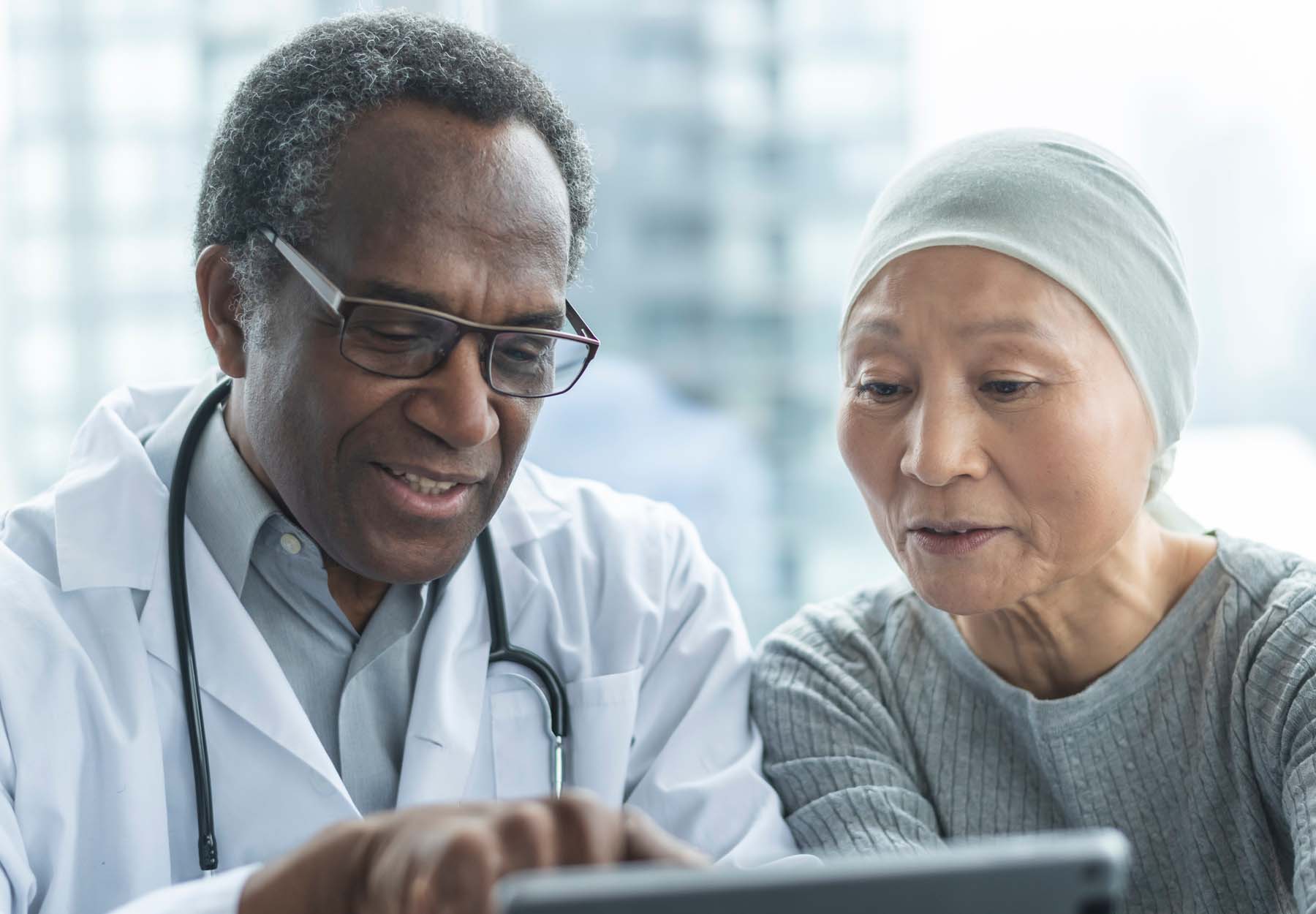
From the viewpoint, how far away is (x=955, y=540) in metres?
1.35

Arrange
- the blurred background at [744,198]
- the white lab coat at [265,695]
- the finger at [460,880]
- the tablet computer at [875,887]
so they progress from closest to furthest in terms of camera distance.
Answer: the tablet computer at [875,887] → the finger at [460,880] → the white lab coat at [265,695] → the blurred background at [744,198]

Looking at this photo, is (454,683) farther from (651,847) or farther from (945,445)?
(651,847)

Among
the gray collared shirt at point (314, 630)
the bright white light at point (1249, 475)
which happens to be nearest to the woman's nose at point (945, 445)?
the gray collared shirt at point (314, 630)

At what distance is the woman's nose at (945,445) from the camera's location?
1.29 meters

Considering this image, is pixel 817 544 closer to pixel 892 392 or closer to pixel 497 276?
pixel 892 392

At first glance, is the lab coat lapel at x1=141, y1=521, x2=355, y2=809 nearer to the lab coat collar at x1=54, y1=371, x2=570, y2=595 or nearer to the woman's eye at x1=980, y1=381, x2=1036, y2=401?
the lab coat collar at x1=54, y1=371, x2=570, y2=595

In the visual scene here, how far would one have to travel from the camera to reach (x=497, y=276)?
1334 mm

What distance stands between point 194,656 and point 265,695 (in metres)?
0.09

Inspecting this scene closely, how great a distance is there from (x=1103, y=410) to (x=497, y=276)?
2.15 ft

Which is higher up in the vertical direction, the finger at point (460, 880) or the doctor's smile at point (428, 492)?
the doctor's smile at point (428, 492)

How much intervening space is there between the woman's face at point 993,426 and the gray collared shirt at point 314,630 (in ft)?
2.03

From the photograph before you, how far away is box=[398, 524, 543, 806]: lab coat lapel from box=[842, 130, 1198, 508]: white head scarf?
0.56m

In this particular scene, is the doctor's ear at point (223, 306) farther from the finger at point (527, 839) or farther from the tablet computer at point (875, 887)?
the tablet computer at point (875, 887)

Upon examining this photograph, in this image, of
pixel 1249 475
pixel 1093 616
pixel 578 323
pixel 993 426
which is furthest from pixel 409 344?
pixel 1249 475
